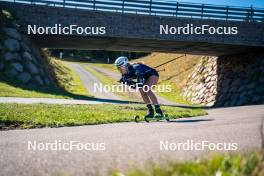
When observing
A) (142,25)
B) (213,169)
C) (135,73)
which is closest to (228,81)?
(142,25)

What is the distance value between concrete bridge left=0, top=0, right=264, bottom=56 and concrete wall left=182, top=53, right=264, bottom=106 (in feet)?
6.49

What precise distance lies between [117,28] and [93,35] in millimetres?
2065

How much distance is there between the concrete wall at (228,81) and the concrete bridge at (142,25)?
1.98 meters

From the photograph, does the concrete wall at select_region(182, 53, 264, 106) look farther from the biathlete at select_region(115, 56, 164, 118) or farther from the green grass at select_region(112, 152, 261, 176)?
the green grass at select_region(112, 152, 261, 176)

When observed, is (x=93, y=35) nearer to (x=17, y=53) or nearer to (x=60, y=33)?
(x=60, y=33)

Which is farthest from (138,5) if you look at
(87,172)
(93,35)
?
(87,172)

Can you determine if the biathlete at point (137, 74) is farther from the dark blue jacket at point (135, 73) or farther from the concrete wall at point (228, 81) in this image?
the concrete wall at point (228, 81)

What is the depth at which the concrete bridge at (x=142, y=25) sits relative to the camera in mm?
26375

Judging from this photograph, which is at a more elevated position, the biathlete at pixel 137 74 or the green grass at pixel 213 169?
the biathlete at pixel 137 74

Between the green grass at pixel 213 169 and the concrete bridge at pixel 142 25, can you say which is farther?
the concrete bridge at pixel 142 25

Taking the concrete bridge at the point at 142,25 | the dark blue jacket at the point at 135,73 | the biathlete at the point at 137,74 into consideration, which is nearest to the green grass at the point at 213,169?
the biathlete at the point at 137,74

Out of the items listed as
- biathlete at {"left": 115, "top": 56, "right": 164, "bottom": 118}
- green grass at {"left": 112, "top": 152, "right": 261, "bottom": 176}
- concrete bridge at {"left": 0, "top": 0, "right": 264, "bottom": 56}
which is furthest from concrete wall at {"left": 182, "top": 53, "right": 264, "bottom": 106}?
green grass at {"left": 112, "top": 152, "right": 261, "bottom": 176}

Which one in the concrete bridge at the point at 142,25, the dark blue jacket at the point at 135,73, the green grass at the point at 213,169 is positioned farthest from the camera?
the concrete bridge at the point at 142,25

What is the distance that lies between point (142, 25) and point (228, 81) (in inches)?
427
